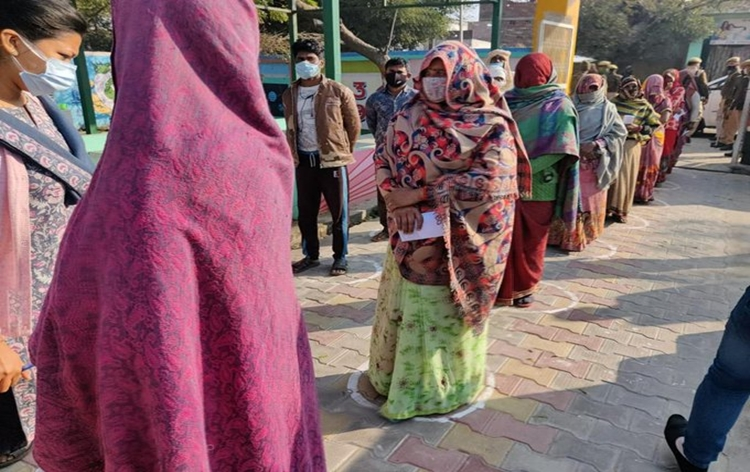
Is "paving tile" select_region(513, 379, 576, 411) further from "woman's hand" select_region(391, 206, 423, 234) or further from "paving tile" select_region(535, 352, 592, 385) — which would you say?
"woman's hand" select_region(391, 206, 423, 234)

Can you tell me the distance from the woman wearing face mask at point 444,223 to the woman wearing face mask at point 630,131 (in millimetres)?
4182

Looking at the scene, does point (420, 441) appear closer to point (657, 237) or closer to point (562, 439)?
point (562, 439)

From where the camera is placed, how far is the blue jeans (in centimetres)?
192

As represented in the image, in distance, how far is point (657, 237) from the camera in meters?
5.93

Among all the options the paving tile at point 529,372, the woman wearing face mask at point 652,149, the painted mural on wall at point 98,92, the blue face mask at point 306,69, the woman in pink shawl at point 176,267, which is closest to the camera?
the woman in pink shawl at point 176,267

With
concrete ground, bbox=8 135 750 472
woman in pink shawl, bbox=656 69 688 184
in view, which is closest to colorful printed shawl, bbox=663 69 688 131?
woman in pink shawl, bbox=656 69 688 184

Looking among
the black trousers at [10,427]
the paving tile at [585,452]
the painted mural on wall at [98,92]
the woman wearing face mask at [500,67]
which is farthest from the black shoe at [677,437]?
the painted mural on wall at [98,92]

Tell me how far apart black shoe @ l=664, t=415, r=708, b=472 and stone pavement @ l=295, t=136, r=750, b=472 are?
0.10m

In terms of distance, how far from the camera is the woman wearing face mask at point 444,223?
2404 mm

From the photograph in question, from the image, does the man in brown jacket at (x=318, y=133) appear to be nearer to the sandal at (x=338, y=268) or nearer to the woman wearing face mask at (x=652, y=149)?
the sandal at (x=338, y=268)

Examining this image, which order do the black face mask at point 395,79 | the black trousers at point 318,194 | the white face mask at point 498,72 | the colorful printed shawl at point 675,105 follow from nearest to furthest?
the black trousers at point 318,194 → the white face mask at point 498,72 → the black face mask at point 395,79 → the colorful printed shawl at point 675,105

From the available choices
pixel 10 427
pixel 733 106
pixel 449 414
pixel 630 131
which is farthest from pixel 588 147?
pixel 733 106

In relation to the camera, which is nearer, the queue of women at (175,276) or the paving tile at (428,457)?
the queue of women at (175,276)

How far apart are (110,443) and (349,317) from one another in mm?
2961
